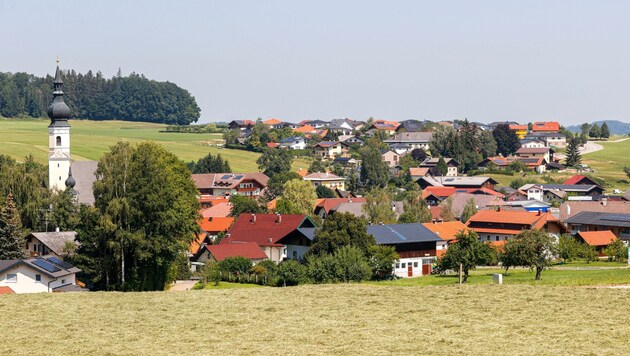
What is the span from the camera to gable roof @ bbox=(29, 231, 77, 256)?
57.9 meters

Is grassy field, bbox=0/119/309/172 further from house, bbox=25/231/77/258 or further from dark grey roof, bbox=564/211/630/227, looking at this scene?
house, bbox=25/231/77/258

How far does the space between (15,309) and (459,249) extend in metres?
32.8

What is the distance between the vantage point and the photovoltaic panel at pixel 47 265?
164 ft

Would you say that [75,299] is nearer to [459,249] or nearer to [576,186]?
[459,249]

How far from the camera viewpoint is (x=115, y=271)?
50.1 metres

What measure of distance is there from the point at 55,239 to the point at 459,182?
77.8 m

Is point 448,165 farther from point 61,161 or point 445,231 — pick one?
point 61,161

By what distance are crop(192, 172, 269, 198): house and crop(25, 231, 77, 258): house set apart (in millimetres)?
59054

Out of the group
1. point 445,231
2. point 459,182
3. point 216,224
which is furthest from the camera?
point 459,182

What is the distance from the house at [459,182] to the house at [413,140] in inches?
1508

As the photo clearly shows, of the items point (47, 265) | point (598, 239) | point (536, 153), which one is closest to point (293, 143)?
point (536, 153)

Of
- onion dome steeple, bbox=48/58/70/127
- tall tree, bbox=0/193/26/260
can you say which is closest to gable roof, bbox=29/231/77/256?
tall tree, bbox=0/193/26/260

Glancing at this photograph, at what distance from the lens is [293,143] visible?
556ft

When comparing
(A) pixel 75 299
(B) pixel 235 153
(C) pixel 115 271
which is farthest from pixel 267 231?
(B) pixel 235 153
